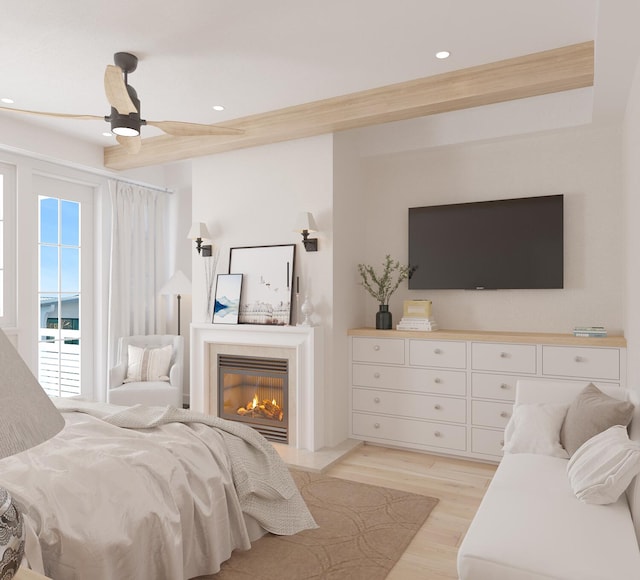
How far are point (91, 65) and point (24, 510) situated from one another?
8.71 feet

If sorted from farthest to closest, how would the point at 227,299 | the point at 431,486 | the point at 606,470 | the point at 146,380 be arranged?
the point at 146,380, the point at 227,299, the point at 431,486, the point at 606,470

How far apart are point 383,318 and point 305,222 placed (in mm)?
1060

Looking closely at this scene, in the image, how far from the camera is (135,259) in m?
5.31

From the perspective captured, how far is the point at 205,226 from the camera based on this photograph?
15.0 ft

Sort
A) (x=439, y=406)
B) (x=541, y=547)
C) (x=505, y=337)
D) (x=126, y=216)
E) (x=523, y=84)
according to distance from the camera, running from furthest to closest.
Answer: (x=126, y=216) < (x=439, y=406) < (x=505, y=337) < (x=523, y=84) < (x=541, y=547)

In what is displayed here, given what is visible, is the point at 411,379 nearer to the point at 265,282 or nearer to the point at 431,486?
the point at 431,486

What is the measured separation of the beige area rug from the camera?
233 centimetres

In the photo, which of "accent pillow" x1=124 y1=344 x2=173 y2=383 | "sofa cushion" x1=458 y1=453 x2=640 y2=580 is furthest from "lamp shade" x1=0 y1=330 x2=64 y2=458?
"accent pillow" x1=124 y1=344 x2=173 y2=383

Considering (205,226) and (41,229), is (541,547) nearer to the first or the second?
(205,226)

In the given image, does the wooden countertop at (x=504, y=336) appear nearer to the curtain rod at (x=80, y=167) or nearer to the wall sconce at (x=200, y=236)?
the wall sconce at (x=200, y=236)

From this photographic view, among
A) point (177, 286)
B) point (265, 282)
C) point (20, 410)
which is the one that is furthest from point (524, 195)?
point (20, 410)

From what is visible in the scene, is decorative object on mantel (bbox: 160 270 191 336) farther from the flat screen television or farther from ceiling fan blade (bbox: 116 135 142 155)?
the flat screen television

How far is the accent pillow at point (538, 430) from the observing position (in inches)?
99.8

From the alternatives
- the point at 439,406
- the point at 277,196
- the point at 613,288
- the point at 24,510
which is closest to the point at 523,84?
the point at 613,288
